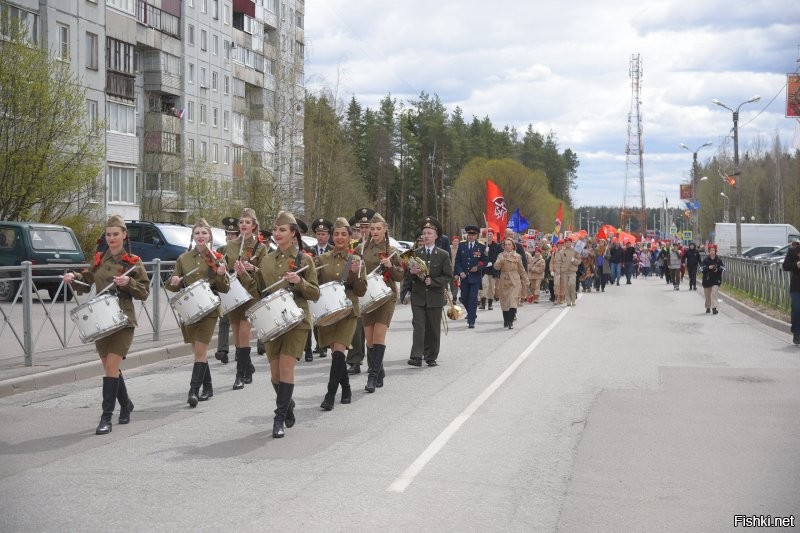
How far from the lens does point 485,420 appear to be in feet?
30.8

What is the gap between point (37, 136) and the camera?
31172 mm

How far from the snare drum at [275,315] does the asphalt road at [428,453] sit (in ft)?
2.96

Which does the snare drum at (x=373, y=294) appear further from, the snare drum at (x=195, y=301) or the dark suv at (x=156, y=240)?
the dark suv at (x=156, y=240)

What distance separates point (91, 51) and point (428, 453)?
135 ft

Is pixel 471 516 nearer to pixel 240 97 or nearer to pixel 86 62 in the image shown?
pixel 86 62

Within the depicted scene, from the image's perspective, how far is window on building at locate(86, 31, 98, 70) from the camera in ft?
146

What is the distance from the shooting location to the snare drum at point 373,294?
1102 centimetres

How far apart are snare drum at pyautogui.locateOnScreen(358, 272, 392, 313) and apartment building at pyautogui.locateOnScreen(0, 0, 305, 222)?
25.5m

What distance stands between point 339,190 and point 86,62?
19.8 metres

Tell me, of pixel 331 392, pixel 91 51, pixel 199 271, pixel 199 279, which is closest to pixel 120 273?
pixel 199 279

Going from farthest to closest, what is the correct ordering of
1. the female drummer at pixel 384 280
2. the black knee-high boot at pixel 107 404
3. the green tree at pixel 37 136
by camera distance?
the green tree at pixel 37 136 → the female drummer at pixel 384 280 → the black knee-high boot at pixel 107 404

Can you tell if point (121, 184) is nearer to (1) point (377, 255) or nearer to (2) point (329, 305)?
(1) point (377, 255)

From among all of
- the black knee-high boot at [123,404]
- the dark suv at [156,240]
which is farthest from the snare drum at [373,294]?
the dark suv at [156,240]

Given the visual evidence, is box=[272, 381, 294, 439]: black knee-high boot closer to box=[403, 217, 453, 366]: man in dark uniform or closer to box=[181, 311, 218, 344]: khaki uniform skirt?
box=[181, 311, 218, 344]: khaki uniform skirt
